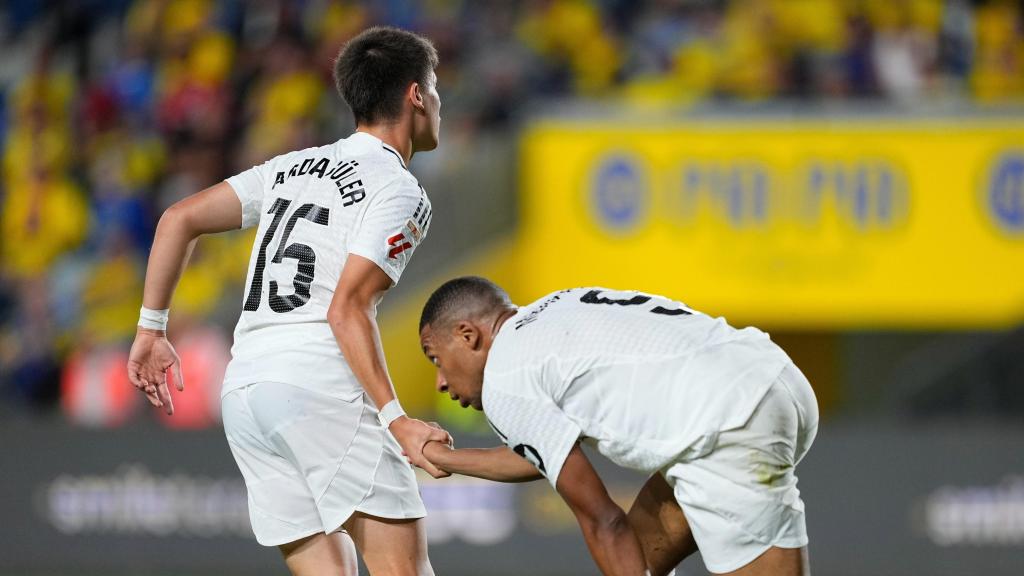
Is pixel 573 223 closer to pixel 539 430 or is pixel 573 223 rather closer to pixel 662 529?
pixel 662 529

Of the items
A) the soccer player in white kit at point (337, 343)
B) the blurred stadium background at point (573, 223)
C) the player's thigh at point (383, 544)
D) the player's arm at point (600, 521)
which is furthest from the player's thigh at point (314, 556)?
the blurred stadium background at point (573, 223)

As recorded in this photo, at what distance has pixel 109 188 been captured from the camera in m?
12.2

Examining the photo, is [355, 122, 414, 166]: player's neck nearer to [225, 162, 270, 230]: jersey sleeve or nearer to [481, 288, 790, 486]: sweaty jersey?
[225, 162, 270, 230]: jersey sleeve

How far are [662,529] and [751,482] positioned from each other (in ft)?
2.10

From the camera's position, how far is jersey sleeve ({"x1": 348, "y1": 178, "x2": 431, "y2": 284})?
435 centimetres

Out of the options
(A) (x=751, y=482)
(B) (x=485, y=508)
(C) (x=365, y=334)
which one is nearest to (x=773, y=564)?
(A) (x=751, y=482)

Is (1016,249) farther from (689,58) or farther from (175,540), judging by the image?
(175,540)

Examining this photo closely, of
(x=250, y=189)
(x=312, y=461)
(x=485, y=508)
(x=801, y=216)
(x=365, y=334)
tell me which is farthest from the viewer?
(x=801, y=216)

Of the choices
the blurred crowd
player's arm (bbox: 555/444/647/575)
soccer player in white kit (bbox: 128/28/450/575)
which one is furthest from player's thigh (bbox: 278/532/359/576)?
the blurred crowd

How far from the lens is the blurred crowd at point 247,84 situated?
11.2 meters

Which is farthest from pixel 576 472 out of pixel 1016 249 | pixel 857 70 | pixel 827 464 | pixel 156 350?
pixel 857 70

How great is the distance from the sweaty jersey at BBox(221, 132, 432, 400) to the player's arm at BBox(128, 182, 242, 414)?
23 cm

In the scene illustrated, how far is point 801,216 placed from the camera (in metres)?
10.9

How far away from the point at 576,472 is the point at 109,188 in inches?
353
